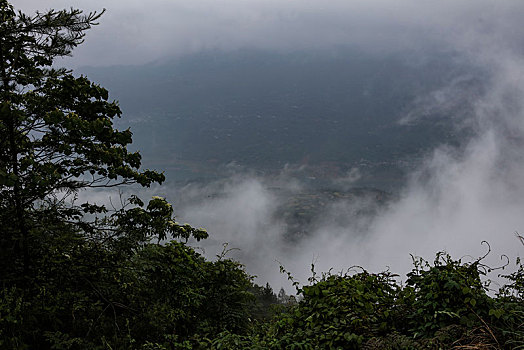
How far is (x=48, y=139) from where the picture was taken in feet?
17.2

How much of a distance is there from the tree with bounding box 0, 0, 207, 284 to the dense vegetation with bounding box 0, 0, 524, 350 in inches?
0.8

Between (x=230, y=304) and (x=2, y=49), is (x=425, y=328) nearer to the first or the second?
(x=230, y=304)

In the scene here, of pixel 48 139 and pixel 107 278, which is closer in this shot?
pixel 48 139

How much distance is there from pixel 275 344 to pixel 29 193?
12.3ft

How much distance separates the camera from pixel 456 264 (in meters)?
4.42

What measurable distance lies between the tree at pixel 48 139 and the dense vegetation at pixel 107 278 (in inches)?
0.8

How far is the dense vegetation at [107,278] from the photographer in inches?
151

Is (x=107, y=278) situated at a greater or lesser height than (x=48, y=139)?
lesser

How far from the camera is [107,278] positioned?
6.27 meters

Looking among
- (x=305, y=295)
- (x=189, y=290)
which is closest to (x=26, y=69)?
(x=189, y=290)

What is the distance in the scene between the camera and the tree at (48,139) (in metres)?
4.73

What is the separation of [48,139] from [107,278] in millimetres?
2634

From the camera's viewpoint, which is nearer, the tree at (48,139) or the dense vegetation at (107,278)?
the dense vegetation at (107,278)

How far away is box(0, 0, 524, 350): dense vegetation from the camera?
3.85m
